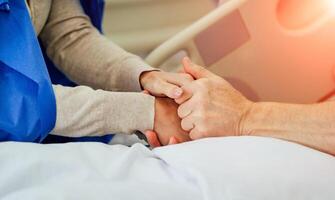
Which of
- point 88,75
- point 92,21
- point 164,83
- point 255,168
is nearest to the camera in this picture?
point 255,168

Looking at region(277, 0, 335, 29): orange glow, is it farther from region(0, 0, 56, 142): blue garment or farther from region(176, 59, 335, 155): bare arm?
region(0, 0, 56, 142): blue garment

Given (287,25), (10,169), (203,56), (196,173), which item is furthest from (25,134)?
(287,25)

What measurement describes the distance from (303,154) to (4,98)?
548mm

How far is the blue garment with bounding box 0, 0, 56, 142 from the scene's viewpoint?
3.39 ft

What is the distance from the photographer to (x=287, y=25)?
1490mm

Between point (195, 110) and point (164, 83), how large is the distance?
102mm

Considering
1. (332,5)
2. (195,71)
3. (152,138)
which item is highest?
(332,5)

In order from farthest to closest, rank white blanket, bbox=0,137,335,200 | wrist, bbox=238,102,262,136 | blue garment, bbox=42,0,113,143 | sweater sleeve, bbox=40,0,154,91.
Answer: blue garment, bbox=42,0,113,143, sweater sleeve, bbox=40,0,154,91, wrist, bbox=238,102,262,136, white blanket, bbox=0,137,335,200

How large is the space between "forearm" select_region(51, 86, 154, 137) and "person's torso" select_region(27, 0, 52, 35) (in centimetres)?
22

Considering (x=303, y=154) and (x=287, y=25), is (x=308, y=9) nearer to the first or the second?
(x=287, y=25)

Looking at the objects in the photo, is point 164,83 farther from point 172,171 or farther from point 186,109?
point 172,171

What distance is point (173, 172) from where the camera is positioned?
0.92 meters

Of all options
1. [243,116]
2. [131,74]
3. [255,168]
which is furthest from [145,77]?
[255,168]

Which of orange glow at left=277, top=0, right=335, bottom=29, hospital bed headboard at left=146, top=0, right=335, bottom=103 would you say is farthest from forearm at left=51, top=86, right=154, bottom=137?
orange glow at left=277, top=0, right=335, bottom=29
